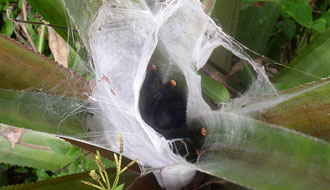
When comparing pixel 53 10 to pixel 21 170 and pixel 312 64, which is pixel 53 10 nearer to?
pixel 312 64

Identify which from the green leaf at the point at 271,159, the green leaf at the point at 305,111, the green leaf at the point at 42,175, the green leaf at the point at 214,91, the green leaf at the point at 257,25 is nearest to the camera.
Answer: the green leaf at the point at 271,159

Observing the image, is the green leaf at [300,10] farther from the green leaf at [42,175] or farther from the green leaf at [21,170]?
the green leaf at [21,170]

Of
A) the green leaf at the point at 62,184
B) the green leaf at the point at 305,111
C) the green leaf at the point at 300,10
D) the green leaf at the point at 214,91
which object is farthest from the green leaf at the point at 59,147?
the green leaf at the point at 300,10

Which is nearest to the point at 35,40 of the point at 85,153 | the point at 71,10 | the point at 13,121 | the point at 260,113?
the point at 85,153

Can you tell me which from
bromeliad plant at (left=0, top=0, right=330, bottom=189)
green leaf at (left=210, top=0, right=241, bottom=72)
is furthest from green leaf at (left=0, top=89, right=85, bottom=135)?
green leaf at (left=210, top=0, right=241, bottom=72)

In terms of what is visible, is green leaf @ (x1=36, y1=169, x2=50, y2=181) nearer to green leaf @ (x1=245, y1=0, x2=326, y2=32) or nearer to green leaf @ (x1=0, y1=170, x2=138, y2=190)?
green leaf @ (x1=0, y1=170, x2=138, y2=190)

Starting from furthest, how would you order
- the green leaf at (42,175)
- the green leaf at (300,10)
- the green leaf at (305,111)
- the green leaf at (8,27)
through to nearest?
the green leaf at (8,27)
the green leaf at (42,175)
the green leaf at (300,10)
the green leaf at (305,111)

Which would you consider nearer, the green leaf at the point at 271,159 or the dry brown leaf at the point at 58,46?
the green leaf at the point at 271,159
